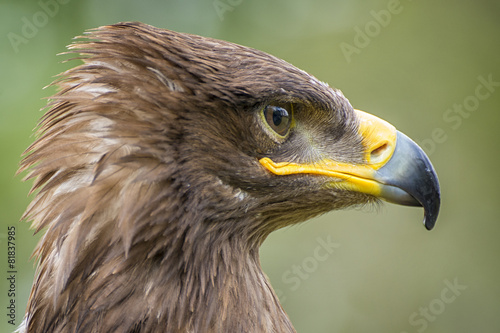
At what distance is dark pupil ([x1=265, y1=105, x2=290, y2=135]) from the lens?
234 cm

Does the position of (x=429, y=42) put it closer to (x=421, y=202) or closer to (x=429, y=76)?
(x=429, y=76)

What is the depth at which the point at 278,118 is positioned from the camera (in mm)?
2377

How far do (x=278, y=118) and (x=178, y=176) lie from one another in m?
0.45

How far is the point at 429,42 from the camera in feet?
23.7

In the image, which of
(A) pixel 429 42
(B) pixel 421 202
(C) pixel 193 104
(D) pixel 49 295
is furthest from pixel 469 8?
(D) pixel 49 295

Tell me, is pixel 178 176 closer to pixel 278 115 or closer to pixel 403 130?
pixel 278 115

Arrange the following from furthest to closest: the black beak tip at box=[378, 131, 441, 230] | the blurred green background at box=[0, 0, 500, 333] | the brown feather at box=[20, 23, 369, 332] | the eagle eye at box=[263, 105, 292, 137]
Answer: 1. the blurred green background at box=[0, 0, 500, 333]
2. the black beak tip at box=[378, 131, 441, 230]
3. the eagle eye at box=[263, 105, 292, 137]
4. the brown feather at box=[20, 23, 369, 332]

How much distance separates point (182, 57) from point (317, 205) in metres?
0.80

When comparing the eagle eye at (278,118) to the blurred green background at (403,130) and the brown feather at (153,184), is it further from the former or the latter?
the blurred green background at (403,130)

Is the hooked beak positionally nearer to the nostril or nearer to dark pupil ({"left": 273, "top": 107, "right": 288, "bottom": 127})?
the nostril

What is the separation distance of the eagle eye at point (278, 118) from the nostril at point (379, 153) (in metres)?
0.35

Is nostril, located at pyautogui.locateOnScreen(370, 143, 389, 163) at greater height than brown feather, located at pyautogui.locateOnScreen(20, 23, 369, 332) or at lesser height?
greater

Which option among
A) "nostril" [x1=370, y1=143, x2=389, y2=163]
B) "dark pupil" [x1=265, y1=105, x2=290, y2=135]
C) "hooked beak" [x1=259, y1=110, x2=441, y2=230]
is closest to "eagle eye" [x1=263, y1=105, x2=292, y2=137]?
"dark pupil" [x1=265, y1=105, x2=290, y2=135]

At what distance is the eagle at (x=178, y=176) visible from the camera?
6.88 ft
